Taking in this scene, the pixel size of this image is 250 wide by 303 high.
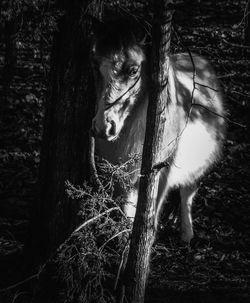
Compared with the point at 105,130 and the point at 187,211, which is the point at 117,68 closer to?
the point at 105,130

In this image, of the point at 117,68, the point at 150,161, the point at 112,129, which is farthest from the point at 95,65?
the point at 150,161

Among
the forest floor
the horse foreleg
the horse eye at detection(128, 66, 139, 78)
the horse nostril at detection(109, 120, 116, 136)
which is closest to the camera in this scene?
the horse nostril at detection(109, 120, 116, 136)

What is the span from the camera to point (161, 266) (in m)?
5.60

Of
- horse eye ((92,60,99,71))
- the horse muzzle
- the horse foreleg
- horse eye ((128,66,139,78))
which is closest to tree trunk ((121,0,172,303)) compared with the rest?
the horse muzzle

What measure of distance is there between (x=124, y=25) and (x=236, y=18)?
434 inches

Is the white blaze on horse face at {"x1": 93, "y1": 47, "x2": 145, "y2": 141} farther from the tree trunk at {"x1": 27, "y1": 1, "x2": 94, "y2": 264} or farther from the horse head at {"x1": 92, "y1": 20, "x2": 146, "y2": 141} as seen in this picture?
the tree trunk at {"x1": 27, "y1": 1, "x2": 94, "y2": 264}

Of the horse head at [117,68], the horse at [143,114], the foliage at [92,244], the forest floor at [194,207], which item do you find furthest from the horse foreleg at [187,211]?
the horse head at [117,68]

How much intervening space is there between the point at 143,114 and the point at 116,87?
65 cm

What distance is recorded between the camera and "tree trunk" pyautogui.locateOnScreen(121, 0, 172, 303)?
11.6 feet

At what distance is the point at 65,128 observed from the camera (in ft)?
15.5

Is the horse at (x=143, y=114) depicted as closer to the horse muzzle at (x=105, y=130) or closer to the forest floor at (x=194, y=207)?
the horse muzzle at (x=105, y=130)

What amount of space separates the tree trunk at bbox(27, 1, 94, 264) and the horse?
221 millimetres

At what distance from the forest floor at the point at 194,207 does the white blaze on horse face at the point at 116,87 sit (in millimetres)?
434

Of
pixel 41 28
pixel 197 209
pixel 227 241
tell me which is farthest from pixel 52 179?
pixel 197 209
